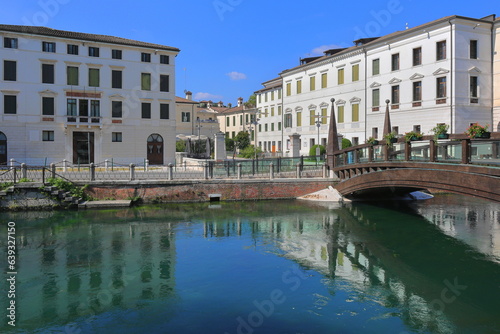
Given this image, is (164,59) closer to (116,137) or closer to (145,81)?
(145,81)

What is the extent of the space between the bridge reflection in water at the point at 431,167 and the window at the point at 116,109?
22.5m

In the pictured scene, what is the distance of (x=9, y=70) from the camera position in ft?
117

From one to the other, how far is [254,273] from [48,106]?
31043 millimetres

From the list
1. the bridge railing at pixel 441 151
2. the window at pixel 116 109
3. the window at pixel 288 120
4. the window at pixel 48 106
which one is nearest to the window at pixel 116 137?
the window at pixel 116 109

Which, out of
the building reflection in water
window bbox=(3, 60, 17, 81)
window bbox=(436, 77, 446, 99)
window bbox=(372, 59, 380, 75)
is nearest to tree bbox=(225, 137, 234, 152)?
window bbox=(372, 59, 380, 75)

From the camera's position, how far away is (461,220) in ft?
70.2

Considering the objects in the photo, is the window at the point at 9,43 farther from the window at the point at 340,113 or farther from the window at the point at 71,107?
the window at the point at 340,113

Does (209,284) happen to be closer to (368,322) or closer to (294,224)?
(368,322)

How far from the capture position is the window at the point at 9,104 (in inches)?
1409

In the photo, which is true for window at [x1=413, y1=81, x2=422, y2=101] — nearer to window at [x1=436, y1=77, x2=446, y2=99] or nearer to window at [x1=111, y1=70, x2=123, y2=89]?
window at [x1=436, y1=77, x2=446, y2=99]

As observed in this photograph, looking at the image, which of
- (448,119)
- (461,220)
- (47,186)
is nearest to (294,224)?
(461,220)

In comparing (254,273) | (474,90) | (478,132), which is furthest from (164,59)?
(478,132)

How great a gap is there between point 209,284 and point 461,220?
14954 millimetres

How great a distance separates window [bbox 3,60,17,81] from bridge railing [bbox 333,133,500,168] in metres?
28.9
